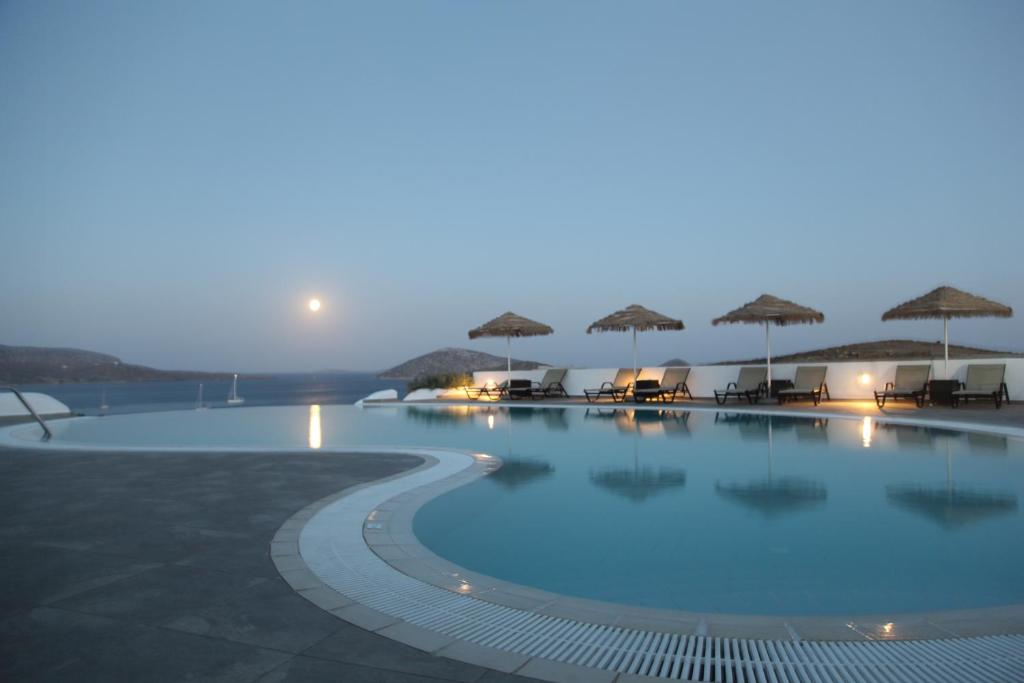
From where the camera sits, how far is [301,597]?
287 cm

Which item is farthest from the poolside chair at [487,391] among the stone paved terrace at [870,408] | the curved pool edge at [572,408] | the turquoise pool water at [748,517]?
the turquoise pool water at [748,517]

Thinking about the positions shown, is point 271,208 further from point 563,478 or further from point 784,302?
point 563,478

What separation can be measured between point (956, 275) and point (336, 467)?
2582cm

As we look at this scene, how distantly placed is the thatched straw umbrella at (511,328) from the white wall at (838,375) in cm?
141

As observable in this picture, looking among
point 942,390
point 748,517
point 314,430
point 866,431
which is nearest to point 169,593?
point 748,517

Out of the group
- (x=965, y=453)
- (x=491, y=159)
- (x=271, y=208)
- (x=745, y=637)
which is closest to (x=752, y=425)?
(x=965, y=453)

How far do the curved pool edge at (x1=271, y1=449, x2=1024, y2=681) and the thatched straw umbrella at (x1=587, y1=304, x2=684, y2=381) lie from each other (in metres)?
13.2

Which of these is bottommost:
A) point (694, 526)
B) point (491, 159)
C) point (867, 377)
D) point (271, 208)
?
point (694, 526)

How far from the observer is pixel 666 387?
15.4 m

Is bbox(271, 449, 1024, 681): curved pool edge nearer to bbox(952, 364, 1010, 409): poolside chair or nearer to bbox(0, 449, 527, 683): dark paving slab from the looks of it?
bbox(0, 449, 527, 683): dark paving slab

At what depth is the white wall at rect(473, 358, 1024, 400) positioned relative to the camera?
40.5ft

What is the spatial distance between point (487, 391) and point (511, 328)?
1.94 m

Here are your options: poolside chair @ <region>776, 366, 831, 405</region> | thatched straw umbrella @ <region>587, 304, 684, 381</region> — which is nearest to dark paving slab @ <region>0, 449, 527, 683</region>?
poolside chair @ <region>776, 366, 831, 405</region>

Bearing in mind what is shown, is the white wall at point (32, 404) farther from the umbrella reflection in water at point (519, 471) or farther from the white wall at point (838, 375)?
the umbrella reflection in water at point (519, 471)
